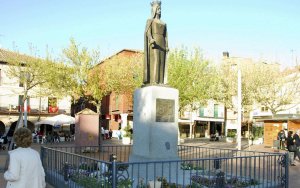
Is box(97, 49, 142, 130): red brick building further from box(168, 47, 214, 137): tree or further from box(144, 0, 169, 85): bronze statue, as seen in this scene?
box(144, 0, 169, 85): bronze statue

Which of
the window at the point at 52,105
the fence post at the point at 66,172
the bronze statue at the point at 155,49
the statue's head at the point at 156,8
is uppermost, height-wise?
the statue's head at the point at 156,8

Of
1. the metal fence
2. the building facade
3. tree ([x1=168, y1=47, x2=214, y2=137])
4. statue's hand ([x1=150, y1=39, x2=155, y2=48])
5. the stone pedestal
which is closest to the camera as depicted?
the metal fence

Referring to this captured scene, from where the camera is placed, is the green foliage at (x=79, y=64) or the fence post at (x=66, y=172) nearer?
the fence post at (x=66, y=172)

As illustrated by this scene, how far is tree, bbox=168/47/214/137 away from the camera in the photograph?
33031 millimetres

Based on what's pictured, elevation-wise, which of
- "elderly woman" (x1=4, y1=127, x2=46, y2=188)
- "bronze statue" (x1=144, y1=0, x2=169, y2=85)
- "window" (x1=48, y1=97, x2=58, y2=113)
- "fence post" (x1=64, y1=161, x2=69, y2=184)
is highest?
"bronze statue" (x1=144, y1=0, x2=169, y2=85)

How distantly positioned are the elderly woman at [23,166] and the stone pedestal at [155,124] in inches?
182

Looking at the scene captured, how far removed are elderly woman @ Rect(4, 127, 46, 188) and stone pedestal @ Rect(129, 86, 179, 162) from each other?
4.62 metres

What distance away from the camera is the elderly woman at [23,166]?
5150mm

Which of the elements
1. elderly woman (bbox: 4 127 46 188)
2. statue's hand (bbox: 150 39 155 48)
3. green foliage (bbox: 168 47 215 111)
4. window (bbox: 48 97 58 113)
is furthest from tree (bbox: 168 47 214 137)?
elderly woman (bbox: 4 127 46 188)

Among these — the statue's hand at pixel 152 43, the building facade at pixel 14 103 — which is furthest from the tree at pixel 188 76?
the statue's hand at pixel 152 43

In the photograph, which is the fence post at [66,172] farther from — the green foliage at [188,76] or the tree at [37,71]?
the tree at [37,71]

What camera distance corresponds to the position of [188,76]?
33969 millimetres

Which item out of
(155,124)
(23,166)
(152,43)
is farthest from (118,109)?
(23,166)

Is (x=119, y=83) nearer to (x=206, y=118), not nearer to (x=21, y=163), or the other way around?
(x=206, y=118)
